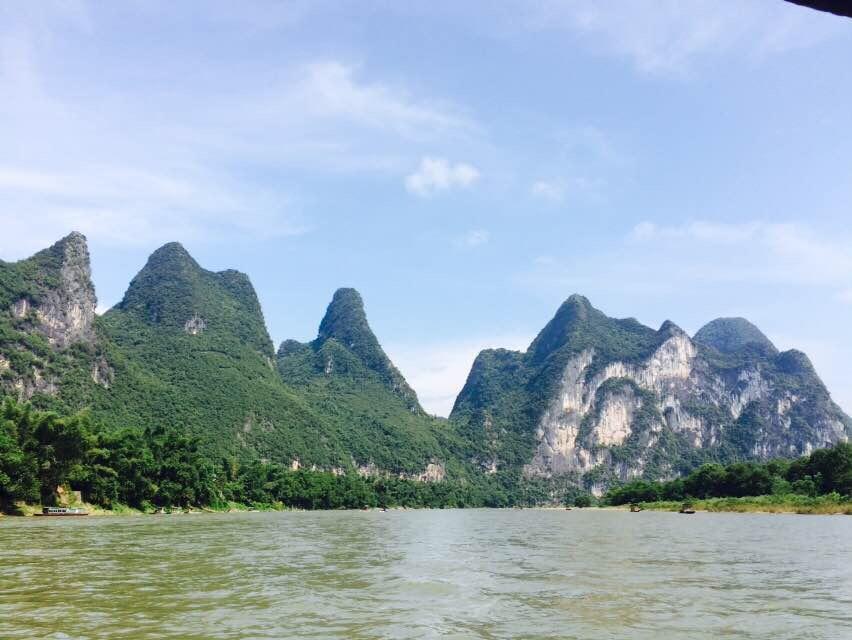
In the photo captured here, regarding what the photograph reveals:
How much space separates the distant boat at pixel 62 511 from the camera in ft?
184

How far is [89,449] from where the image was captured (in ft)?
208

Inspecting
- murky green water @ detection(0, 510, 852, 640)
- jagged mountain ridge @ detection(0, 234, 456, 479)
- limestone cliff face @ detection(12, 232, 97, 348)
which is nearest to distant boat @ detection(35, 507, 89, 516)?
murky green water @ detection(0, 510, 852, 640)

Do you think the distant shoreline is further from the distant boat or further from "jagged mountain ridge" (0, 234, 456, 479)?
"jagged mountain ridge" (0, 234, 456, 479)

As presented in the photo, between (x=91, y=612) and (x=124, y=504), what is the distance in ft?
202

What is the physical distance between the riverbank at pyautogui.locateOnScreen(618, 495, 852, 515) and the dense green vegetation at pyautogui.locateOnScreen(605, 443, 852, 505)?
11.0 feet

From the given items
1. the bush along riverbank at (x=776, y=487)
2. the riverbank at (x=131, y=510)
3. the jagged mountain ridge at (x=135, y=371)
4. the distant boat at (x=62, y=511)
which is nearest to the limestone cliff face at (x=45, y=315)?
the jagged mountain ridge at (x=135, y=371)

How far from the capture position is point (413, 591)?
60.0 feet

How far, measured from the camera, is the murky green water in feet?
43.1

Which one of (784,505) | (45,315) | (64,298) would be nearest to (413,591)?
(784,505)

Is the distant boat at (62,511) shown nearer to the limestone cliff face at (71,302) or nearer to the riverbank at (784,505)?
the riverbank at (784,505)

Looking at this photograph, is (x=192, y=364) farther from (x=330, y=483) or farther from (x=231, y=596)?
(x=231, y=596)

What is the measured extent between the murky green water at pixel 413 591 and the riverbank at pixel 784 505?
186 ft

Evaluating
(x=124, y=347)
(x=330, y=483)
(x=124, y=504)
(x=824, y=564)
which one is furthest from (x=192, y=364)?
(x=824, y=564)

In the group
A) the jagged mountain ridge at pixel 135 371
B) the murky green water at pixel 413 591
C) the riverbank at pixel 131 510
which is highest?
the jagged mountain ridge at pixel 135 371
